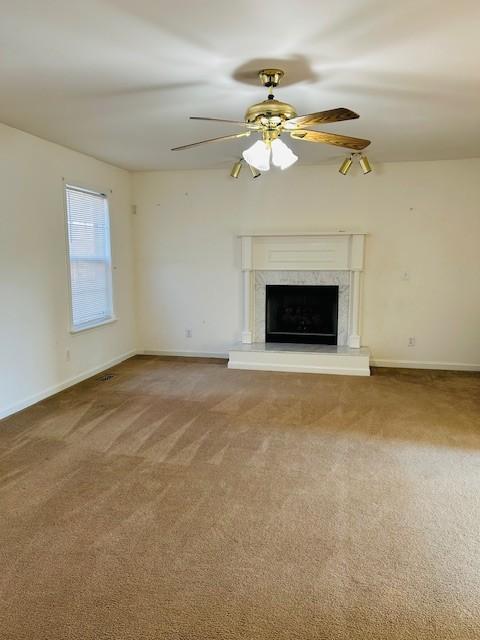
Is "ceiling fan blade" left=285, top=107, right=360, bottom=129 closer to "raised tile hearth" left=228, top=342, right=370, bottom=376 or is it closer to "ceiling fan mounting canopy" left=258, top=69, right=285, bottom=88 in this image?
"ceiling fan mounting canopy" left=258, top=69, right=285, bottom=88

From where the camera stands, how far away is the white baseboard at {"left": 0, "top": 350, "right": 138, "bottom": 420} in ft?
12.8

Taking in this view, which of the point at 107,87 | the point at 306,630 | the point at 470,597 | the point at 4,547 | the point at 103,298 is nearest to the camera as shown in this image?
the point at 306,630

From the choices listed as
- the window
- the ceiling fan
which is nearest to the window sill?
the window

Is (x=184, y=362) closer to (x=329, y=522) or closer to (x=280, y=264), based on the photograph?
(x=280, y=264)

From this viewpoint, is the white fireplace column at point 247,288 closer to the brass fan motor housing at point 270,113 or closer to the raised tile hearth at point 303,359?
the raised tile hearth at point 303,359

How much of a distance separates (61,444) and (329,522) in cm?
207

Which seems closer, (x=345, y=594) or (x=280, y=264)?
(x=345, y=594)

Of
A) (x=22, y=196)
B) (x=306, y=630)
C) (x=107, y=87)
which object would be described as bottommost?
(x=306, y=630)

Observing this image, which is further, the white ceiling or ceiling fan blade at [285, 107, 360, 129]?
ceiling fan blade at [285, 107, 360, 129]

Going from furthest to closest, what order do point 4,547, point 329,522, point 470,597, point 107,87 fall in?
1. point 107,87
2. point 329,522
3. point 4,547
4. point 470,597

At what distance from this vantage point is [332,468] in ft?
9.64

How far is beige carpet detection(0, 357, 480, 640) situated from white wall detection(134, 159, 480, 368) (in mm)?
1467

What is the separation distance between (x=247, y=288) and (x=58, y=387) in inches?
100

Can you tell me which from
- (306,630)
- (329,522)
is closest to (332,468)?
(329,522)
